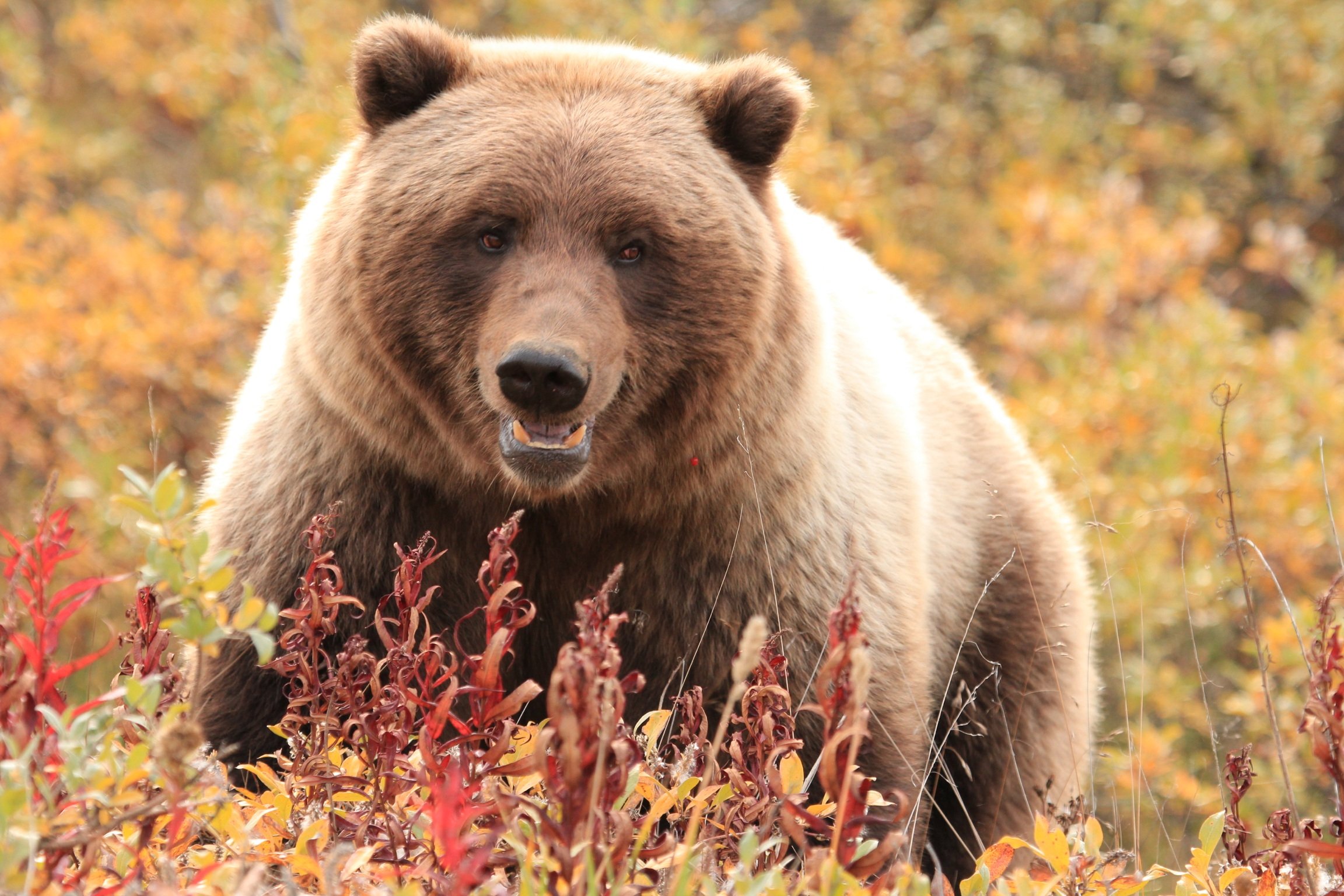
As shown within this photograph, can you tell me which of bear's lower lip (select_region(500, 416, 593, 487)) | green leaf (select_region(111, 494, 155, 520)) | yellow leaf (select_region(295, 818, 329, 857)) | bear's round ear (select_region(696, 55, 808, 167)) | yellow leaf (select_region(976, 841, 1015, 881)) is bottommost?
yellow leaf (select_region(976, 841, 1015, 881))

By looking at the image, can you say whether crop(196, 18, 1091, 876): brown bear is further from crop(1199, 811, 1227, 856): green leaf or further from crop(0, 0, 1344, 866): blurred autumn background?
crop(0, 0, 1344, 866): blurred autumn background

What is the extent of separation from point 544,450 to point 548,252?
0.47 meters

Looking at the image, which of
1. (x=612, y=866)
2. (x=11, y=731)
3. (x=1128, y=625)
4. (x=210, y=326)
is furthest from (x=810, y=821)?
(x=210, y=326)

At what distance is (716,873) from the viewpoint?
235 cm

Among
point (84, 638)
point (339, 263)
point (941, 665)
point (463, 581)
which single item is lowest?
point (84, 638)

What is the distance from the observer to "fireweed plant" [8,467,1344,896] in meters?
1.92

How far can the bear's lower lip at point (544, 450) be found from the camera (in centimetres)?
329

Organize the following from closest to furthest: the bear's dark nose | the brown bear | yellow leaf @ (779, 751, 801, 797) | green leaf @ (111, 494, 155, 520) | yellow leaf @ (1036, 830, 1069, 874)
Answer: green leaf @ (111, 494, 155, 520)
yellow leaf @ (779, 751, 801, 797)
yellow leaf @ (1036, 830, 1069, 874)
the bear's dark nose
the brown bear

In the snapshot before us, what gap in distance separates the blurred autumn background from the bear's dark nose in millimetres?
2736

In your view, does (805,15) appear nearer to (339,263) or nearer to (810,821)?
(339,263)

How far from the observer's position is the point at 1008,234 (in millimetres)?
9961

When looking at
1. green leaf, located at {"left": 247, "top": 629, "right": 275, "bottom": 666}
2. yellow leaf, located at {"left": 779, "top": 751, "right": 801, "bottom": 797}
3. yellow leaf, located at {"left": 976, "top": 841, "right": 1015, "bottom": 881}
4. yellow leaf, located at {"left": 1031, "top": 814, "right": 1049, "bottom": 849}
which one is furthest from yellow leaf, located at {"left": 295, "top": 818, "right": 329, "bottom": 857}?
yellow leaf, located at {"left": 1031, "top": 814, "right": 1049, "bottom": 849}

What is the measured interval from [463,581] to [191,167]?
9.48 m

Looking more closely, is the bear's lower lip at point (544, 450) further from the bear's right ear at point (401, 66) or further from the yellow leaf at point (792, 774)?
the yellow leaf at point (792, 774)
